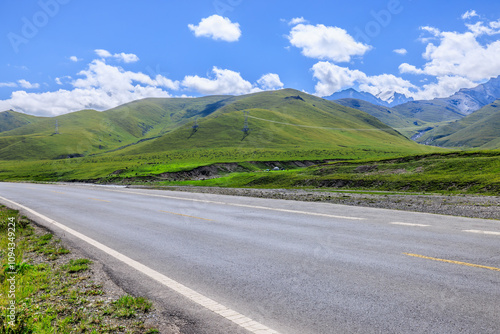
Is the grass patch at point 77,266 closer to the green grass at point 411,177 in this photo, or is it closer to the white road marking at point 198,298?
the white road marking at point 198,298

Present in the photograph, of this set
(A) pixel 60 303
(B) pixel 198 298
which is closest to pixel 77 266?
(A) pixel 60 303

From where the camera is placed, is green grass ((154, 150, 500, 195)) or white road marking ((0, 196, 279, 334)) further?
green grass ((154, 150, 500, 195))

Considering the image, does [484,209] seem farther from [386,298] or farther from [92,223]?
[92,223]

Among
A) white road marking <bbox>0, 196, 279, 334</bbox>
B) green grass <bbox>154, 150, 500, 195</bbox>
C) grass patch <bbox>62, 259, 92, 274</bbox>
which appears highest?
green grass <bbox>154, 150, 500, 195</bbox>

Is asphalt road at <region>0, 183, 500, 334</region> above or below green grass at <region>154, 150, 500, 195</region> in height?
below

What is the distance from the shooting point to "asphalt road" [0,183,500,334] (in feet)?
15.6

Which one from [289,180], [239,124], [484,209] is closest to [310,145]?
[239,124]

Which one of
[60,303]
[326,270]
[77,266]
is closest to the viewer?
[60,303]

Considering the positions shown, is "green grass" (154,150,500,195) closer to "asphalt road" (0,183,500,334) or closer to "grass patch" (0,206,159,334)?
"asphalt road" (0,183,500,334)

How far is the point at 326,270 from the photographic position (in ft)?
22.6

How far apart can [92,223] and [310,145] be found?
14991cm

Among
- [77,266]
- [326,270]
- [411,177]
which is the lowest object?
[77,266]

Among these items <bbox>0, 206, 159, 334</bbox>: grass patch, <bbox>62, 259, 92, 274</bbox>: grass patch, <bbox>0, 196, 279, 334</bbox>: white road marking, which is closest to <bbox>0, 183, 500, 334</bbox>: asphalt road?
<bbox>0, 196, 279, 334</bbox>: white road marking

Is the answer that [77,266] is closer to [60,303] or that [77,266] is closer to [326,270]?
[60,303]
